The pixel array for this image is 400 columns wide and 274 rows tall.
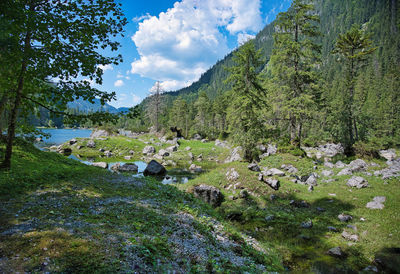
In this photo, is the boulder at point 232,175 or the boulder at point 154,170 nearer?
the boulder at point 232,175

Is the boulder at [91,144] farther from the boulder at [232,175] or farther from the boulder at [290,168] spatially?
the boulder at [290,168]

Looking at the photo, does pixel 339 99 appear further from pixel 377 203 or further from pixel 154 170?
pixel 154 170

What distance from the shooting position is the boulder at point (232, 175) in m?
16.5

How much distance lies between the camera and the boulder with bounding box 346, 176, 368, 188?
1352 centimetres

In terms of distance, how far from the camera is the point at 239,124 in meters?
22.0

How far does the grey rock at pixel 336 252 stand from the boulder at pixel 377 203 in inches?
194

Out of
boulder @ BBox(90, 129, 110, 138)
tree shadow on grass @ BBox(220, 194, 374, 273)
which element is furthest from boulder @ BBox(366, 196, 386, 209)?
boulder @ BBox(90, 129, 110, 138)

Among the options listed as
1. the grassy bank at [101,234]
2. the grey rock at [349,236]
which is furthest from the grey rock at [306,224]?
the grassy bank at [101,234]

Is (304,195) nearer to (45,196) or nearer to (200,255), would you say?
(200,255)

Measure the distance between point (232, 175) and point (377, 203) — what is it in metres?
9.20

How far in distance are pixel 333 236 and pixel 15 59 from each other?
533 inches

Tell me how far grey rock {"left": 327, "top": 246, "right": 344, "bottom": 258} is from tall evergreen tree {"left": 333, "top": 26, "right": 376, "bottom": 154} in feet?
66.6

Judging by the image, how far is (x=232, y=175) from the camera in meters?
16.9

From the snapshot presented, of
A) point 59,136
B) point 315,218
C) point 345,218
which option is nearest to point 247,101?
point 315,218
